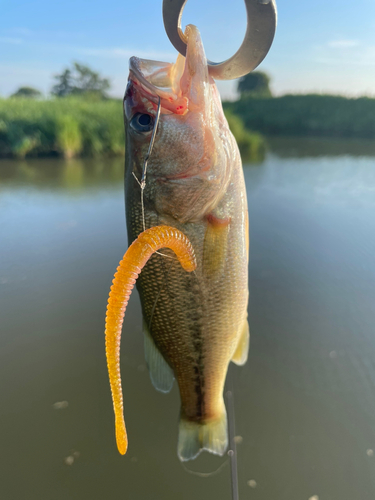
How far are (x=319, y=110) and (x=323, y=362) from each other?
904 inches

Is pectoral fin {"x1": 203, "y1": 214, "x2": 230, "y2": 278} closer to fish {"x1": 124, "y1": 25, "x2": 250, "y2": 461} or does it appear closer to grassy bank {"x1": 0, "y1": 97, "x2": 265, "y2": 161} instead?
fish {"x1": 124, "y1": 25, "x2": 250, "y2": 461}

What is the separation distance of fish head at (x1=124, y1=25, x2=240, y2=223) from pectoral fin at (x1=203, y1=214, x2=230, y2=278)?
0.20ft

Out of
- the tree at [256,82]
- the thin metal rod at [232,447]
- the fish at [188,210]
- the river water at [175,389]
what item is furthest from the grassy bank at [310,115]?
the fish at [188,210]

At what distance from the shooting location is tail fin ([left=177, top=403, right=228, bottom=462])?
1.44m

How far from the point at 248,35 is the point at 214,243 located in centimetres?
65

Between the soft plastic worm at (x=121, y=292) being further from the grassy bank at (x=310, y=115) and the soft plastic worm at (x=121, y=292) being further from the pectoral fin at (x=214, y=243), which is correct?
the grassy bank at (x=310, y=115)

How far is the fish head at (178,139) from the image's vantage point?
3.41 feet

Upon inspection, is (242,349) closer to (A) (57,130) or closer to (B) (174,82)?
(B) (174,82)

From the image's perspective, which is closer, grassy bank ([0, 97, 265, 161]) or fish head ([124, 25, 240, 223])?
fish head ([124, 25, 240, 223])

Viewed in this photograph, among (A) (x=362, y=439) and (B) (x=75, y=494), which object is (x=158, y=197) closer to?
(B) (x=75, y=494)

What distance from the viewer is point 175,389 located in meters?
2.48

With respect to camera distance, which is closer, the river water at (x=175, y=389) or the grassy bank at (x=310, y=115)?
the river water at (x=175, y=389)

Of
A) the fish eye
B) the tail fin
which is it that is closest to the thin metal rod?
the tail fin

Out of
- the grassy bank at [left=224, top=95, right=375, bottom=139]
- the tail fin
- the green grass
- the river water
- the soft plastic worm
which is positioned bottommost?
the river water
